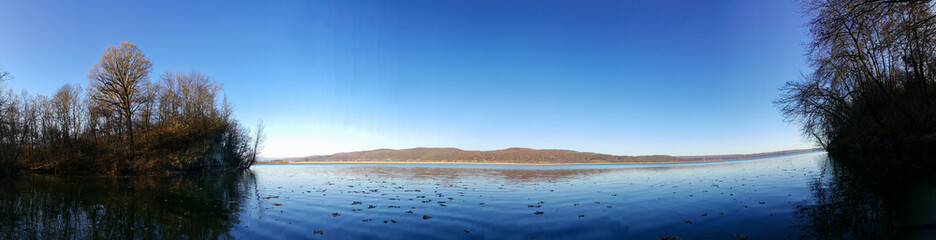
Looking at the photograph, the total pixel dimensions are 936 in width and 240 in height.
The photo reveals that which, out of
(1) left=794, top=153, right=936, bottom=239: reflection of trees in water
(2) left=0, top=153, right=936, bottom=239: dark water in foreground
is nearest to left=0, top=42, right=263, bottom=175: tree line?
(2) left=0, top=153, right=936, bottom=239: dark water in foreground

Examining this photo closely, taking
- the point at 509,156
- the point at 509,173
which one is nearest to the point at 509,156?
the point at 509,156

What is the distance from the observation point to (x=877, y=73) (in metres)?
22.2

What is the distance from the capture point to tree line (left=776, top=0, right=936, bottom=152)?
11.9 meters

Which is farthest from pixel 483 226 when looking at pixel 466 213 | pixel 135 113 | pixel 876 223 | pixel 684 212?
pixel 135 113

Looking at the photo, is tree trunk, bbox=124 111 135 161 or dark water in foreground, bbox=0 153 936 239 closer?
dark water in foreground, bbox=0 153 936 239

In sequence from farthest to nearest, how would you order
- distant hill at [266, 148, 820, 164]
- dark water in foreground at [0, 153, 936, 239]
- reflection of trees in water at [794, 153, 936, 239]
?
distant hill at [266, 148, 820, 164]
dark water in foreground at [0, 153, 936, 239]
reflection of trees in water at [794, 153, 936, 239]

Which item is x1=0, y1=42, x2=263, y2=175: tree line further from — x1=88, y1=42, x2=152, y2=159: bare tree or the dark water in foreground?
the dark water in foreground

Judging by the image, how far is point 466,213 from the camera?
11.2m

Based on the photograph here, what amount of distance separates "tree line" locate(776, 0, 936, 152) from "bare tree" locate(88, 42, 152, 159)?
50.0m

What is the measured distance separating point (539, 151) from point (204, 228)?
184 meters

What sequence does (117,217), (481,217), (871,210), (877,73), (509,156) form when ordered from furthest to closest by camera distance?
(509,156) < (877,73) < (481,217) < (117,217) < (871,210)

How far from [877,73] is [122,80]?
195ft

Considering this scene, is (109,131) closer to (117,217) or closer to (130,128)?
(130,128)

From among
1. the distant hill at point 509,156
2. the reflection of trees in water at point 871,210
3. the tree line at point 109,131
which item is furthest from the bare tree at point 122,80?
the distant hill at point 509,156
